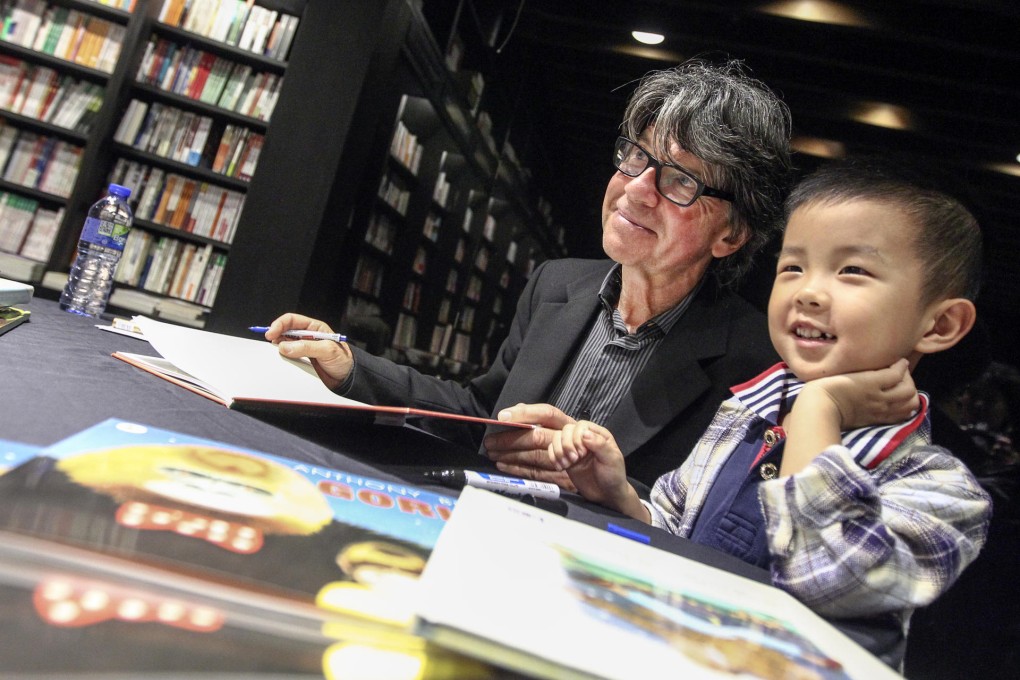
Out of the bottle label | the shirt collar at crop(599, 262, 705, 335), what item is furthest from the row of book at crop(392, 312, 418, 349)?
the shirt collar at crop(599, 262, 705, 335)

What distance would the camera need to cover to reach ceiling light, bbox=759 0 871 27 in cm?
247

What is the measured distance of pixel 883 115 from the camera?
199 cm

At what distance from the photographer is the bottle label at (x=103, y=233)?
5.46 ft

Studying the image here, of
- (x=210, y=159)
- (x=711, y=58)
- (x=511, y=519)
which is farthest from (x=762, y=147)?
(x=210, y=159)

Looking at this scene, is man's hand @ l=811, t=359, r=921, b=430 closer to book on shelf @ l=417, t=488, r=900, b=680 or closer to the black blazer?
book on shelf @ l=417, t=488, r=900, b=680

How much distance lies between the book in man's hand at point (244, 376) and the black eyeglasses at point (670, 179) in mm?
738

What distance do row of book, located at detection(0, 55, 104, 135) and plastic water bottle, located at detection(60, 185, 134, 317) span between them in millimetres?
2271

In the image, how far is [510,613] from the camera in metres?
0.34

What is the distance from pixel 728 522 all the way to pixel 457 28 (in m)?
4.05

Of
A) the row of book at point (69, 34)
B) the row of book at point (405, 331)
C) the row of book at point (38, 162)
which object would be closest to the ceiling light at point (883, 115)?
the row of book at point (405, 331)

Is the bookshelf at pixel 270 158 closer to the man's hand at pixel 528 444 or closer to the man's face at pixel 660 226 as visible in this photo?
the man's face at pixel 660 226

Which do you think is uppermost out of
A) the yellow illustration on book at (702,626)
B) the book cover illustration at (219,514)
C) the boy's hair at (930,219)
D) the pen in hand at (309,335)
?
the boy's hair at (930,219)

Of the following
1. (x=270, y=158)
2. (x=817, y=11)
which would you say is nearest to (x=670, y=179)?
(x=817, y=11)

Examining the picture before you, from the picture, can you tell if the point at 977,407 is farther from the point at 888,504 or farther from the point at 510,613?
the point at 510,613
